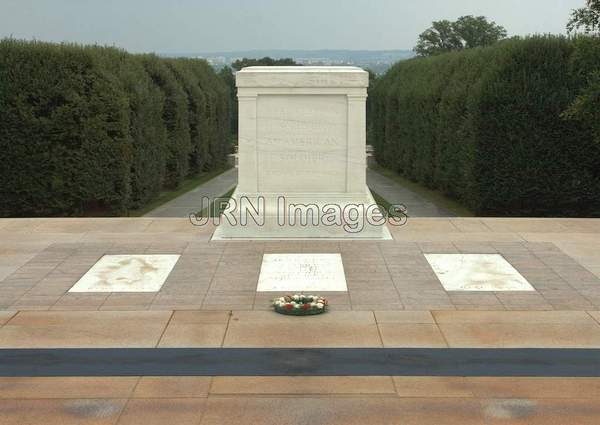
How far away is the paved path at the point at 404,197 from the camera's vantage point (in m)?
22.7

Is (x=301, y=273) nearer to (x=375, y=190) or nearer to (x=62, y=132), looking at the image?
(x=62, y=132)

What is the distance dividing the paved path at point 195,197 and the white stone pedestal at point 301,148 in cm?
950

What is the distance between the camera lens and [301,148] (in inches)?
520

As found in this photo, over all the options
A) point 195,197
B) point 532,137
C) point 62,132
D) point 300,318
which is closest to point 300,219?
point 300,318

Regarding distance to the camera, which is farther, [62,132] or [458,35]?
[458,35]

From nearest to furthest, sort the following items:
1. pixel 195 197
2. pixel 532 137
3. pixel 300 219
Answer: pixel 300 219 → pixel 532 137 → pixel 195 197

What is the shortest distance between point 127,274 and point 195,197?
16466 millimetres

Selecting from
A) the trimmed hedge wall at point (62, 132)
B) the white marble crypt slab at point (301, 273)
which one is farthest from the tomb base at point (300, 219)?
the trimmed hedge wall at point (62, 132)

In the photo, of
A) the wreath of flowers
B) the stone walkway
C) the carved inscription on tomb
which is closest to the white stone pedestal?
the carved inscription on tomb

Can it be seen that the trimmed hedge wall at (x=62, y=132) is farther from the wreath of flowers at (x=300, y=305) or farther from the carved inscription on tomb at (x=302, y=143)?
the wreath of flowers at (x=300, y=305)

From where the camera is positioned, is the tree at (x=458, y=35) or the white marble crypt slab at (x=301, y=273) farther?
the tree at (x=458, y=35)

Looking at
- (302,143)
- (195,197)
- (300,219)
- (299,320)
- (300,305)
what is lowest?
(195,197)

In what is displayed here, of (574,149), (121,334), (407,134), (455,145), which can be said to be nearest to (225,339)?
(121,334)

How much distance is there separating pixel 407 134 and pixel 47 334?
79.6 ft
